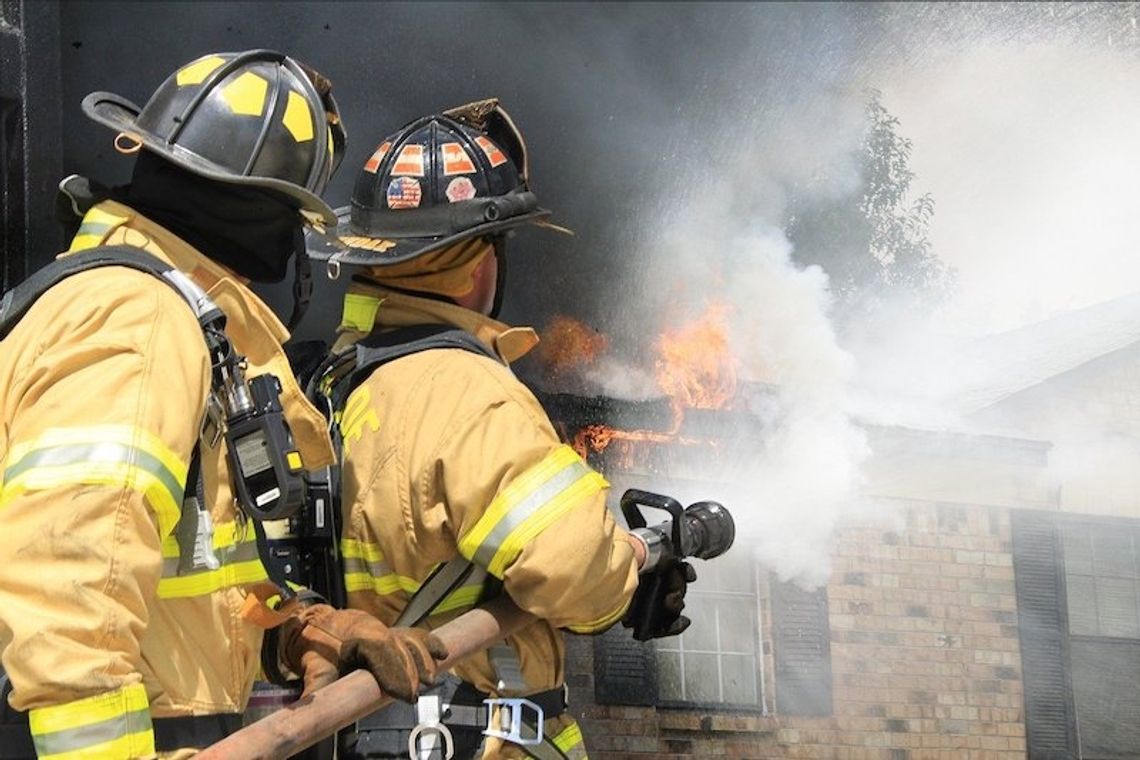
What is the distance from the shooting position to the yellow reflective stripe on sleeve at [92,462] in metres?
1.95

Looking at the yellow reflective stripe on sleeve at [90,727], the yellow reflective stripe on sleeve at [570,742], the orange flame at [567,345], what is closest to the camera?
the yellow reflective stripe on sleeve at [90,727]

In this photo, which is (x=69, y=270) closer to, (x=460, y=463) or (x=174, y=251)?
(x=174, y=251)

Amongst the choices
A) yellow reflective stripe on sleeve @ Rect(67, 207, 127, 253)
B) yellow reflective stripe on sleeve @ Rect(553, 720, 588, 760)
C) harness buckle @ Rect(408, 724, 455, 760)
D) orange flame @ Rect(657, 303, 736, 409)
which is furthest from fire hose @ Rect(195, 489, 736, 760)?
orange flame @ Rect(657, 303, 736, 409)

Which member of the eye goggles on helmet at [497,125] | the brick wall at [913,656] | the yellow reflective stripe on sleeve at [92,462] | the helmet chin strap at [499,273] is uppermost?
the eye goggles on helmet at [497,125]

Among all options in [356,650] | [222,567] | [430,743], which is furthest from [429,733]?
[222,567]

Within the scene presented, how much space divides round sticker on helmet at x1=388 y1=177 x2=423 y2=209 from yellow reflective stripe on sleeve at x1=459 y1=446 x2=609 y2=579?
0.98 meters

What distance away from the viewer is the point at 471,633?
2789mm

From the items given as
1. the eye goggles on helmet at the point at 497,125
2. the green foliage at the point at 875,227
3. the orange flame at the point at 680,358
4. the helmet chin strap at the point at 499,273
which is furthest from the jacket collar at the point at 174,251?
the green foliage at the point at 875,227

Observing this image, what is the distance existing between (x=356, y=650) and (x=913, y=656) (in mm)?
6378

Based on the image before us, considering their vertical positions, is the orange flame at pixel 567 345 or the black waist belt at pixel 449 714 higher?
the orange flame at pixel 567 345

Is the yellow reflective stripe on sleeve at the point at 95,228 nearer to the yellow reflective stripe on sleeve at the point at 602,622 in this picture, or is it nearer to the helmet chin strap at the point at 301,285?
the helmet chin strap at the point at 301,285

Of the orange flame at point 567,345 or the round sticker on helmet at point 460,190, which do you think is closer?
the round sticker on helmet at point 460,190

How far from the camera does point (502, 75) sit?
8344 millimetres

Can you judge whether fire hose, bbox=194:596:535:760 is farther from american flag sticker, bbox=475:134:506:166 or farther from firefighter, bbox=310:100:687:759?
american flag sticker, bbox=475:134:506:166
